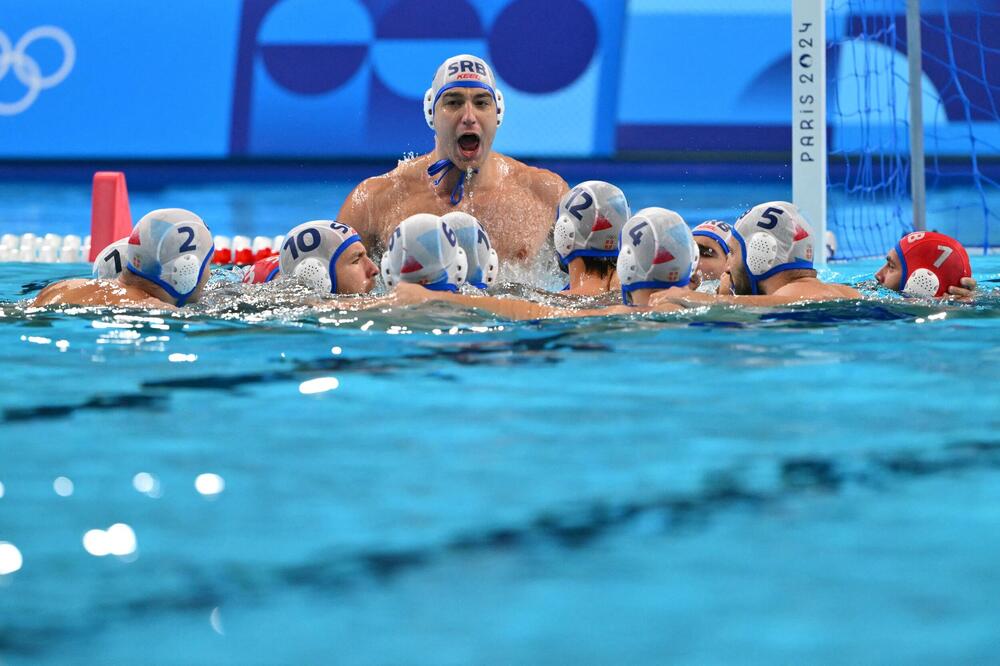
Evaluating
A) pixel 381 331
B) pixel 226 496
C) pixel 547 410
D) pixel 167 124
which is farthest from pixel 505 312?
pixel 167 124

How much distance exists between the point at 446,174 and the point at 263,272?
40.1 inches

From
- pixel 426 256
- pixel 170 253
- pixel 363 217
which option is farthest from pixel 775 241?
pixel 170 253

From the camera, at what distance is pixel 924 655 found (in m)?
1.50

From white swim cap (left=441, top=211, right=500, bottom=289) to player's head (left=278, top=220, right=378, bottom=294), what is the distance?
52 cm

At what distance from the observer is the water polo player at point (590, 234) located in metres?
5.04

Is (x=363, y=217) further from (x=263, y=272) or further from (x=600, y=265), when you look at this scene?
(x=600, y=265)

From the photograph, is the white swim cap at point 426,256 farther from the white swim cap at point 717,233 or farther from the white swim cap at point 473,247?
the white swim cap at point 717,233

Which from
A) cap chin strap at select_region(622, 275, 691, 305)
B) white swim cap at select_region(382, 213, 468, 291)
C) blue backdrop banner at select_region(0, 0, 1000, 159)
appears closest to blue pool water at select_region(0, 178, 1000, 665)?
white swim cap at select_region(382, 213, 468, 291)

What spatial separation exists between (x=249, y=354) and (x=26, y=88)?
390 inches

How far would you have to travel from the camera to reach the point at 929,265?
5004 mm

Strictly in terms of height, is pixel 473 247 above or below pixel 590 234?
below

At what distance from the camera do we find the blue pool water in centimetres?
157

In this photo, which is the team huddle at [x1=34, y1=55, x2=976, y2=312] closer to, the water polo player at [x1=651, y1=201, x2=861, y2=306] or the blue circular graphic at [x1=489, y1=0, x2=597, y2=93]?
the water polo player at [x1=651, y1=201, x2=861, y2=306]

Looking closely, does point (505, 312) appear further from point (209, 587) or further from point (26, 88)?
point (26, 88)
